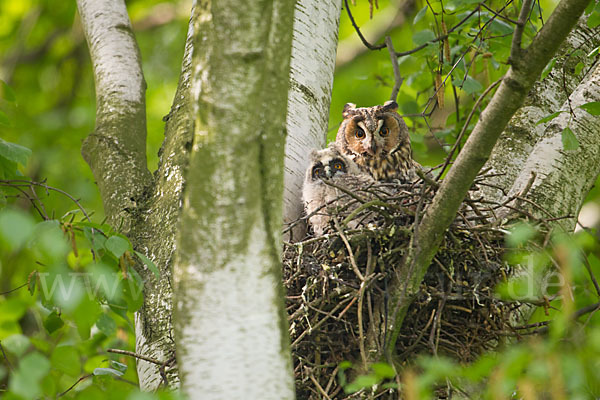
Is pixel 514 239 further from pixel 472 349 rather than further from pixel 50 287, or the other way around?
pixel 50 287

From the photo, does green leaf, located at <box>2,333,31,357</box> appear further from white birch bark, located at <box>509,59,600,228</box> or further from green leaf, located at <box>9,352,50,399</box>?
white birch bark, located at <box>509,59,600,228</box>

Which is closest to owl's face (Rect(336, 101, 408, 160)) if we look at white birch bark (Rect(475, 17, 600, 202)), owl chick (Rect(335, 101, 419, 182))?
owl chick (Rect(335, 101, 419, 182))

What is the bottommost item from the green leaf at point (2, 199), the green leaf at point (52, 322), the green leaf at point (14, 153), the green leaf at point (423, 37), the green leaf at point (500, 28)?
the green leaf at point (52, 322)

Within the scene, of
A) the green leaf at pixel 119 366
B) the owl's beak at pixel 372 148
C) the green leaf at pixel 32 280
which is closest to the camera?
the green leaf at pixel 32 280

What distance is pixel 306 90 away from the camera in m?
3.31

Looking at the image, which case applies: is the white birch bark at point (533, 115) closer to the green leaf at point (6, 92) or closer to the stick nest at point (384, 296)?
the stick nest at point (384, 296)

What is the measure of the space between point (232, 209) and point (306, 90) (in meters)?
1.75

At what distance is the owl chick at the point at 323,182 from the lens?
10.5 ft

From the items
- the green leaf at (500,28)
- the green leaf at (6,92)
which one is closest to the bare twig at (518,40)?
the green leaf at (500,28)

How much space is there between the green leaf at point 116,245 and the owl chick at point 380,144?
1925mm

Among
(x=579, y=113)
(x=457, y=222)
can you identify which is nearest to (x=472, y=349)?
(x=457, y=222)

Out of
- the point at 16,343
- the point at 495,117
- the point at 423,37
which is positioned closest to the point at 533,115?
the point at 423,37

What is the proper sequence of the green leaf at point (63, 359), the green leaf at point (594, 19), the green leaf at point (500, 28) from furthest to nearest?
the green leaf at point (500, 28) < the green leaf at point (594, 19) < the green leaf at point (63, 359)

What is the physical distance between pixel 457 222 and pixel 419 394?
1462 mm
